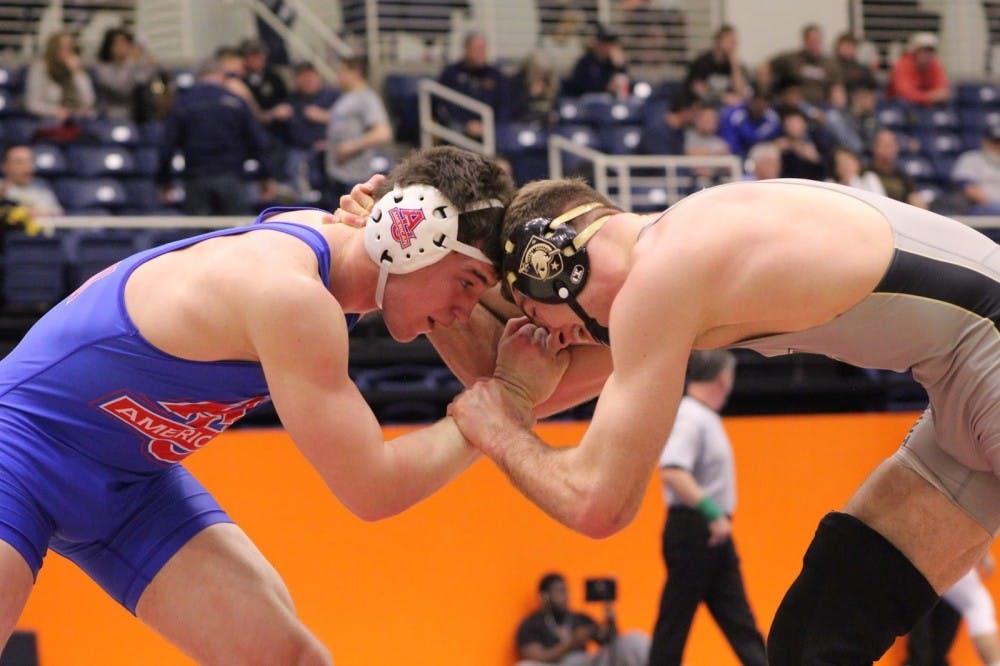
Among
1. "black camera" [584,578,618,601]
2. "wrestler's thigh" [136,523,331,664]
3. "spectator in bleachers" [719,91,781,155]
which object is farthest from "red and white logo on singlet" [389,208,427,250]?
"spectator in bleachers" [719,91,781,155]

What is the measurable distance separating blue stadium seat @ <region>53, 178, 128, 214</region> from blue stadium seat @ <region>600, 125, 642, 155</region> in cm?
409

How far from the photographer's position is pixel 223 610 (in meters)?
3.65

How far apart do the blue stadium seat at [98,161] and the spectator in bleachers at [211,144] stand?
80cm

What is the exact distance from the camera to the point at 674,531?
6562mm

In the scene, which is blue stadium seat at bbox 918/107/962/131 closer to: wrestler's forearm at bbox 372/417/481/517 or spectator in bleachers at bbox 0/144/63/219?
spectator in bleachers at bbox 0/144/63/219

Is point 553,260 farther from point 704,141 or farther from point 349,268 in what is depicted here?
point 704,141

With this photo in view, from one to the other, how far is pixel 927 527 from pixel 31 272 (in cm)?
633

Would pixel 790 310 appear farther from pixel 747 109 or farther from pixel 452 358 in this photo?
pixel 747 109

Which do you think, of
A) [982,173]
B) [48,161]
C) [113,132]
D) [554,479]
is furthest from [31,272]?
[982,173]

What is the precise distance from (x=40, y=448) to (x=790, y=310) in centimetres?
171

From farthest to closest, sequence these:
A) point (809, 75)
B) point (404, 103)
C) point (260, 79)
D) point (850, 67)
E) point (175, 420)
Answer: point (850, 67) → point (809, 75) → point (404, 103) → point (260, 79) → point (175, 420)

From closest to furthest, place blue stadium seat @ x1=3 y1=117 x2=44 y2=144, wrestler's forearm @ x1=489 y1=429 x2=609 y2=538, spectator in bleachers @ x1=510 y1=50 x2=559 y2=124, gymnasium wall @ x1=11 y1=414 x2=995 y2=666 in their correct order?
wrestler's forearm @ x1=489 y1=429 x2=609 y2=538 < gymnasium wall @ x1=11 y1=414 x2=995 y2=666 < blue stadium seat @ x1=3 y1=117 x2=44 y2=144 < spectator in bleachers @ x1=510 y1=50 x2=559 y2=124

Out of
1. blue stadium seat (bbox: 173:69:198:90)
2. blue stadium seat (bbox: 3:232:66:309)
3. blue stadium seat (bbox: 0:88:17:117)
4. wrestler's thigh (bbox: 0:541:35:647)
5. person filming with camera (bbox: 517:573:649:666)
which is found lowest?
person filming with camera (bbox: 517:573:649:666)

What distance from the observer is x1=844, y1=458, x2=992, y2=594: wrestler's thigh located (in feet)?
11.2
